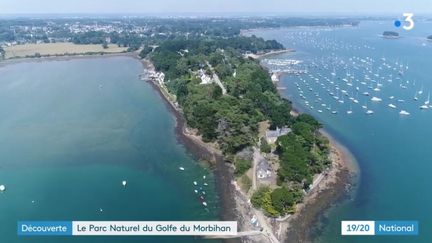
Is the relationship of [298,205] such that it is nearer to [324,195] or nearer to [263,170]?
[324,195]

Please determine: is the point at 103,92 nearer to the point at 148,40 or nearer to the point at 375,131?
the point at 375,131

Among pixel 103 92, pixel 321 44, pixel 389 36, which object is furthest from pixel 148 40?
pixel 389 36

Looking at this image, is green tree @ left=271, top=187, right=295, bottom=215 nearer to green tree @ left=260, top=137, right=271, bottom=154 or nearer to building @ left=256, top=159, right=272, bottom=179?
building @ left=256, top=159, right=272, bottom=179

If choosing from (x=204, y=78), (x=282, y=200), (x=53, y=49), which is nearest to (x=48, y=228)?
(x=282, y=200)

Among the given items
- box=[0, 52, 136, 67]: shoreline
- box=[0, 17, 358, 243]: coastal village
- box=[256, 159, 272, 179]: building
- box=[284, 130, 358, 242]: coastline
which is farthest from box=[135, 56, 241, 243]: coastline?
box=[0, 52, 136, 67]: shoreline

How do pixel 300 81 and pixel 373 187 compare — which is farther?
pixel 300 81
